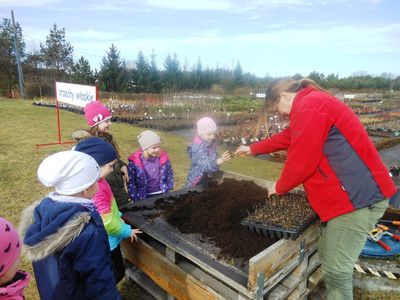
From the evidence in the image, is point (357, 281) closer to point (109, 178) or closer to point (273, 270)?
point (273, 270)

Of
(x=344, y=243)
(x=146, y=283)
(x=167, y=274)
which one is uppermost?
(x=344, y=243)

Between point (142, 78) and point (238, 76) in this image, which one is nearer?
point (142, 78)

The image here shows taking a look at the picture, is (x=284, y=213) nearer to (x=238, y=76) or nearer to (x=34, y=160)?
(x=34, y=160)

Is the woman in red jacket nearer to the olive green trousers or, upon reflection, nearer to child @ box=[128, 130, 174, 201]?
the olive green trousers

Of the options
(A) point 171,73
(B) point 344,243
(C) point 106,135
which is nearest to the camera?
(B) point 344,243

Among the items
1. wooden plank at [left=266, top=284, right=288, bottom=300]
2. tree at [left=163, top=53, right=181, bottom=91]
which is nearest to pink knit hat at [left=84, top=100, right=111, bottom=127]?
wooden plank at [left=266, top=284, right=288, bottom=300]

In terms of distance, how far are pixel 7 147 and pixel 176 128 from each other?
21.8 feet

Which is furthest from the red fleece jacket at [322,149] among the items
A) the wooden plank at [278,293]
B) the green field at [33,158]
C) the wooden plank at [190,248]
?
the green field at [33,158]

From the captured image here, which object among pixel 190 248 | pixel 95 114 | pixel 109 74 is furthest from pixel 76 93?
pixel 109 74

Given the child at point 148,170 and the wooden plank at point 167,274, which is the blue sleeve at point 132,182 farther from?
the wooden plank at point 167,274

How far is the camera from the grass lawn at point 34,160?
17.3ft

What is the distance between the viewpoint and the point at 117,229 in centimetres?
234

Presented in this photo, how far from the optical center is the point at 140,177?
11.5 ft

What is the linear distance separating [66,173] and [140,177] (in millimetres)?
1892
